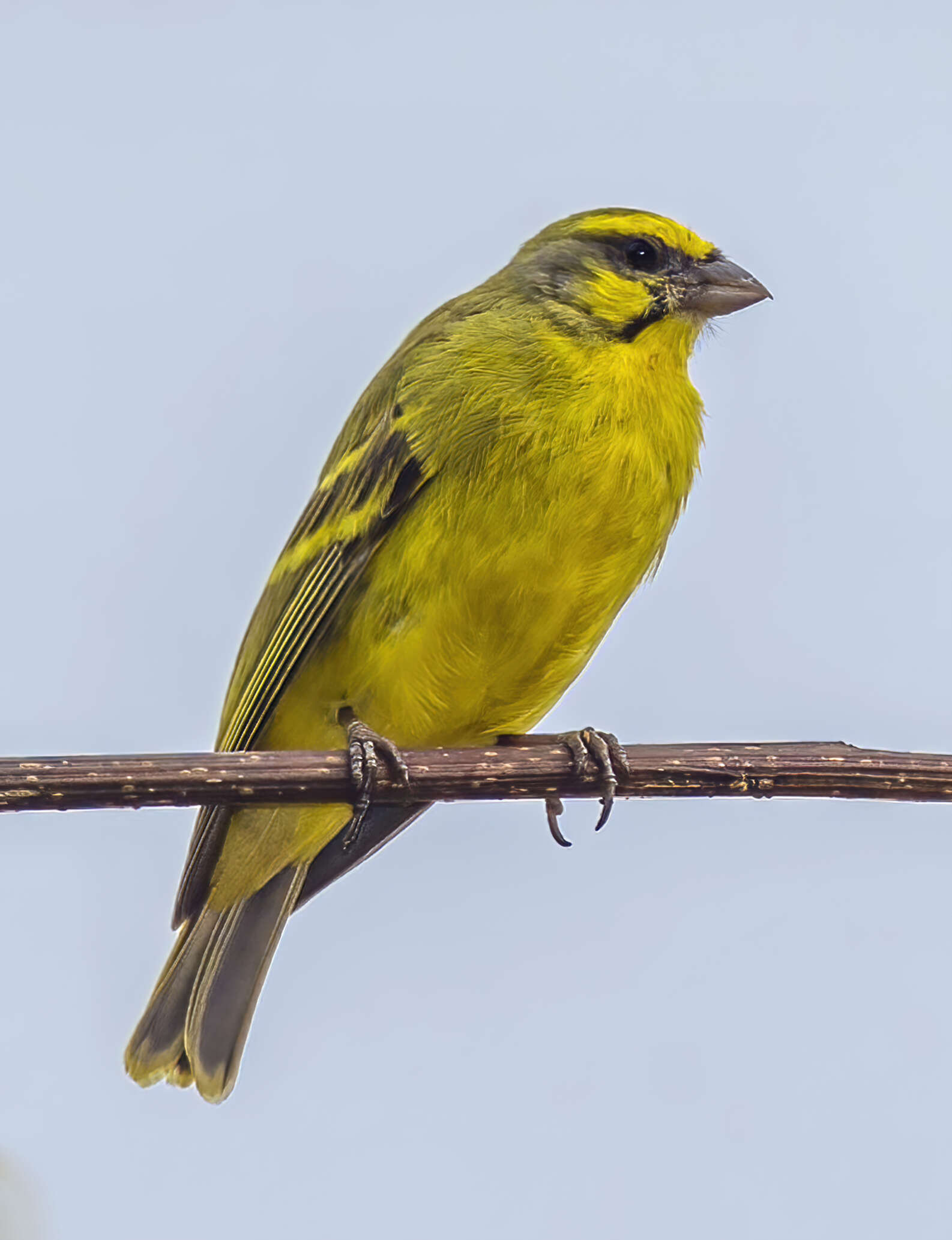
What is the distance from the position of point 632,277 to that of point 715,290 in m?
0.25

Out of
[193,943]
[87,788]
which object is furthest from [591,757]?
[193,943]

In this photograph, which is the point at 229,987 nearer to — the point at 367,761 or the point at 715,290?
the point at 367,761

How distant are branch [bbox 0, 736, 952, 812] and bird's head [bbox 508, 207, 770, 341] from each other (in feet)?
5.37

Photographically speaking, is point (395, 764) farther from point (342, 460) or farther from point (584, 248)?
point (584, 248)

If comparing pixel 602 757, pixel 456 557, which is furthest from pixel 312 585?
pixel 602 757

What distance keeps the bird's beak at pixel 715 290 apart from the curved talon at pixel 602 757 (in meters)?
1.36

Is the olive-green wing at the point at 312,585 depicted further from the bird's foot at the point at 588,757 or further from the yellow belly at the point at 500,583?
the bird's foot at the point at 588,757

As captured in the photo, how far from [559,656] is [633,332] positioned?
963 millimetres

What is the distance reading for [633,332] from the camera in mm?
4473

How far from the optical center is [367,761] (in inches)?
145

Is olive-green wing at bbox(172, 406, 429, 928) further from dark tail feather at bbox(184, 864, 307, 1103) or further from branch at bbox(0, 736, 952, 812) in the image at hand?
branch at bbox(0, 736, 952, 812)

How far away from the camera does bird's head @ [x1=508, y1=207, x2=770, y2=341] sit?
177 inches

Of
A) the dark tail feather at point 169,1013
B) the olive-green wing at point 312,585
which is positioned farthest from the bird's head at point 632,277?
the dark tail feather at point 169,1013

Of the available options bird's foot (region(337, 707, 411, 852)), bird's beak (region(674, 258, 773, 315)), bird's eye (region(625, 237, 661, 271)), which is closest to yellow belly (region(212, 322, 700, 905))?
bird's foot (region(337, 707, 411, 852))
